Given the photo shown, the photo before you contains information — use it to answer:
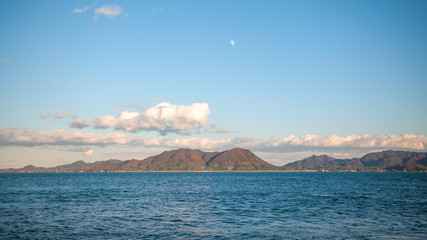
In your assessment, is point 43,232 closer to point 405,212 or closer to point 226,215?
point 226,215

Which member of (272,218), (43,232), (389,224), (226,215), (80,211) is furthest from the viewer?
(80,211)

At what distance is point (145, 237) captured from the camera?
1166 inches

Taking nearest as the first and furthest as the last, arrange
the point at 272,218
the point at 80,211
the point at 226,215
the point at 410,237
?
1. the point at 410,237
2. the point at 272,218
3. the point at 226,215
4. the point at 80,211

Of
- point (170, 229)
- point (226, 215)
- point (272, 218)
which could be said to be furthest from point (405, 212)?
point (170, 229)

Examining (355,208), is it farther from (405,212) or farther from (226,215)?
A: (226,215)

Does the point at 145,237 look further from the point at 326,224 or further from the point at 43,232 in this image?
the point at 326,224

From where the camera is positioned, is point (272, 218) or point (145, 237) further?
point (272, 218)

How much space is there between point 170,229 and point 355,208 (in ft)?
105

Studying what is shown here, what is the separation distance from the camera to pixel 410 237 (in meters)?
29.2

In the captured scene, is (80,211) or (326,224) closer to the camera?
(326,224)

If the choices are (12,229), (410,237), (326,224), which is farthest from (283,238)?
(12,229)

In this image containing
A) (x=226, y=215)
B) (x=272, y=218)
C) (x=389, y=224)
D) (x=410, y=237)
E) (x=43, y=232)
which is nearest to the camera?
(x=410, y=237)

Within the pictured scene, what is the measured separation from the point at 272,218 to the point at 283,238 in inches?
438

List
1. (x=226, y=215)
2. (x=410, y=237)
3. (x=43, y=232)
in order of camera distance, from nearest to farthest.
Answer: (x=410, y=237)
(x=43, y=232)
(x=226, y=215)
